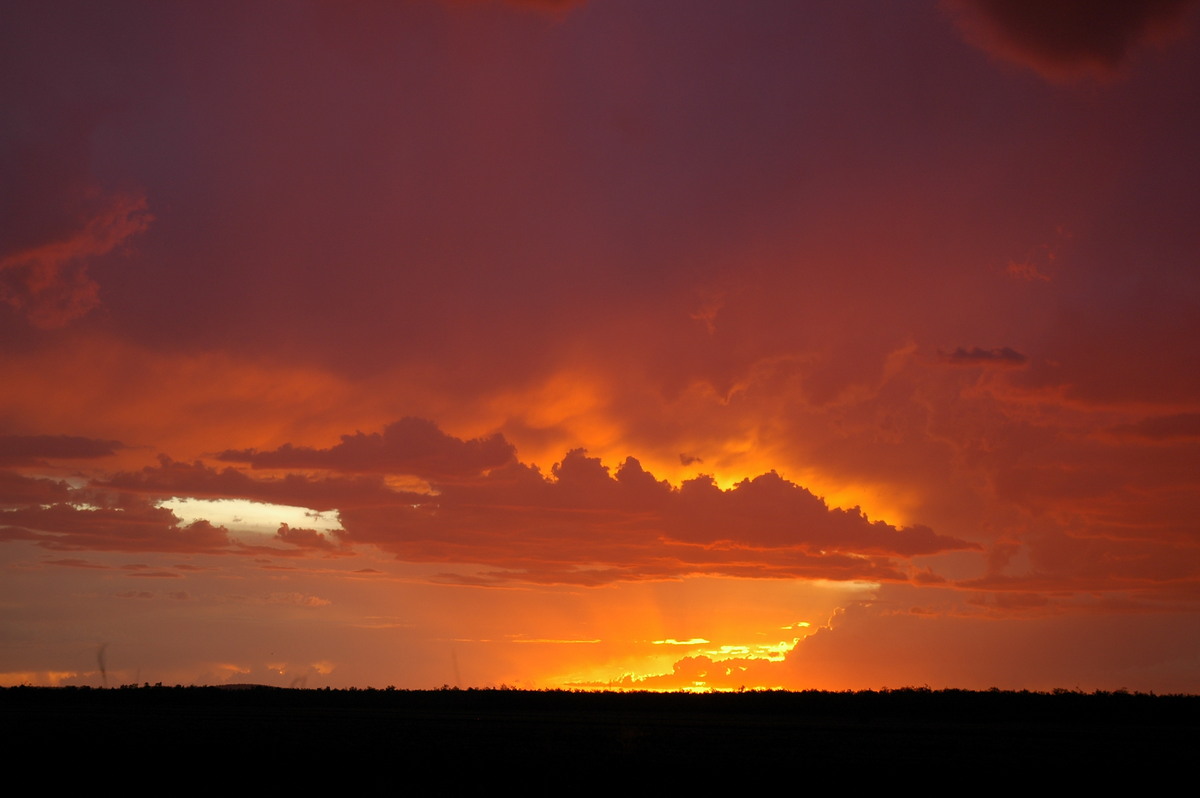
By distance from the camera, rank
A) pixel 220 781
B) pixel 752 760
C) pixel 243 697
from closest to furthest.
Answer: pixel 220 781 < pixel 752 760 < pixel 243 697

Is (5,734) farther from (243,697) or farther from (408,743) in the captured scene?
(243,697)

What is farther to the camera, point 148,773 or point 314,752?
point 314,752

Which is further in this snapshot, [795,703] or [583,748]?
[795,703]

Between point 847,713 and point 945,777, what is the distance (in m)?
56.9

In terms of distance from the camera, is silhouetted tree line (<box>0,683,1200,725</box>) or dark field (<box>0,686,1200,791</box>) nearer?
dark field (<box>0,686,1200,791</box>)

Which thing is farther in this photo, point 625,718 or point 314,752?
point 625,718

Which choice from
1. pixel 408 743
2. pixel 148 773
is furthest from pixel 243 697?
pixel 148 773

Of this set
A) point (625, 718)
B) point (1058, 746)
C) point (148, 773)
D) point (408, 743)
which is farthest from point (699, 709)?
point (148, 773)

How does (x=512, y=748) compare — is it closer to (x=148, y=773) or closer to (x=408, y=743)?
(x=408, y=743)

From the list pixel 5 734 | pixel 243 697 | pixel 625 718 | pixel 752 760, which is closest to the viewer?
pixel 752 760

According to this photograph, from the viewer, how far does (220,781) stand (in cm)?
3134

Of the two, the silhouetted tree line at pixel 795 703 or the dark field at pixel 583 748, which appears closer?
the dark field at pixel 583 748

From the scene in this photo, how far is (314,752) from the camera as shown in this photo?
125ft

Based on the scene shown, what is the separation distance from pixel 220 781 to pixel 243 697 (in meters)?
88.9
